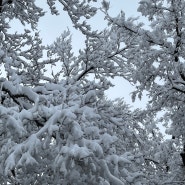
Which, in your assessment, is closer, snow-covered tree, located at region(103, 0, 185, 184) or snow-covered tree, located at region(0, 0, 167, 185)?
snow-covered tree, located at region(0, 0, 167, 185)

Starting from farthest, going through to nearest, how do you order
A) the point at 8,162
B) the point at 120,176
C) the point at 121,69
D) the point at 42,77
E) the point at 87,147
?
the point at 121,69, the point at 42,77, the point at 120,176, the point at 87,147, the point at 8,162

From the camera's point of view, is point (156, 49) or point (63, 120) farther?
point (156, 49)

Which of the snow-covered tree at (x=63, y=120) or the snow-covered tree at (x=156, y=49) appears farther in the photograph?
the snow-covered tree at (x=156, y=49)

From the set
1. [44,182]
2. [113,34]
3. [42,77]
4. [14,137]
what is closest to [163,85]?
[113,34]

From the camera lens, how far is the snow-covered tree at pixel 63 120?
10.5 feet

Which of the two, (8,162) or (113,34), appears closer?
(8,162)

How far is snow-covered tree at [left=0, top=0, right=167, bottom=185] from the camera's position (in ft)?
10.5

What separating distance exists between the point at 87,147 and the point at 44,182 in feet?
7.03

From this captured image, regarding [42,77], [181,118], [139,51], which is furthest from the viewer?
[181,118]

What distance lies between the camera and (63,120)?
3.30 m

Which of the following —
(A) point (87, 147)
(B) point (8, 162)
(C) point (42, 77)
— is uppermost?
(C) point (42, 77)

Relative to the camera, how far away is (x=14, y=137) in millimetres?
3436

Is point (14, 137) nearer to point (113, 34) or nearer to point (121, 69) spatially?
point (121, 69)

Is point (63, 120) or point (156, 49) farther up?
point (156, 49)
